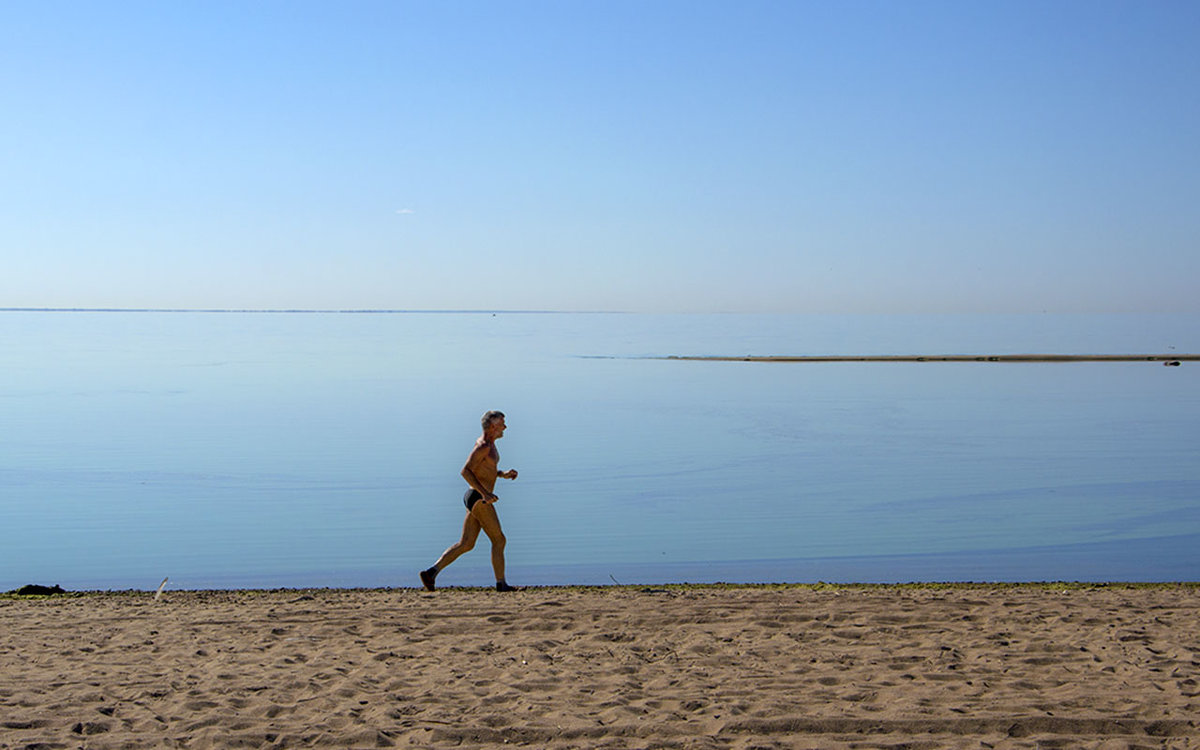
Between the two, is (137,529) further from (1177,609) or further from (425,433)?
(1177,609)

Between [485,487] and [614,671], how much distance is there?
3.19m

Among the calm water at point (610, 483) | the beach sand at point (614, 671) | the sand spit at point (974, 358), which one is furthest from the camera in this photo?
the sand spit at point (974, 358)

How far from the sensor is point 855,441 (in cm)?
2669

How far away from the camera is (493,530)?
10453mm

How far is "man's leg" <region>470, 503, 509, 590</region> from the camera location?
33.9ft

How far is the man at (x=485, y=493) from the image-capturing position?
33.0 feet

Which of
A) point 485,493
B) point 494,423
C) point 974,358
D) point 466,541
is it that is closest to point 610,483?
point 466,541

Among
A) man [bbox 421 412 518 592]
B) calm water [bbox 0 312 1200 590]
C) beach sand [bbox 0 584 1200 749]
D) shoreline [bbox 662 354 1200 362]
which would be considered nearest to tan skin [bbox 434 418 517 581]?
man [bbox 421 412 518 592]

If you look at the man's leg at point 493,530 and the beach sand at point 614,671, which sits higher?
the man's leg at point 493,530

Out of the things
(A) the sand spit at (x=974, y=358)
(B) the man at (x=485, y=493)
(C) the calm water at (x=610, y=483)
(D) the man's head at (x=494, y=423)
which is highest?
(A) the sand spit at (x=974, y=358)

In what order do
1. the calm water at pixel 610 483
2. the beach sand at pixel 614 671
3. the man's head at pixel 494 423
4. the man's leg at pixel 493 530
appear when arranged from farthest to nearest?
the calm water at pixel 610 483
the man's leg at pixel 493 530
the man's head at pixel 494 423
the beach sand at pixel 614 671

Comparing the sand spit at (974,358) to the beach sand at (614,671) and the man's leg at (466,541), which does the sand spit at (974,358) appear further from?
the beach sand at (614,671)

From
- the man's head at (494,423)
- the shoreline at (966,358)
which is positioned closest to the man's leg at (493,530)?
the man's head at (494,423)

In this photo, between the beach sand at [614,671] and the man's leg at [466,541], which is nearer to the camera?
the beach sand at [614,671]
